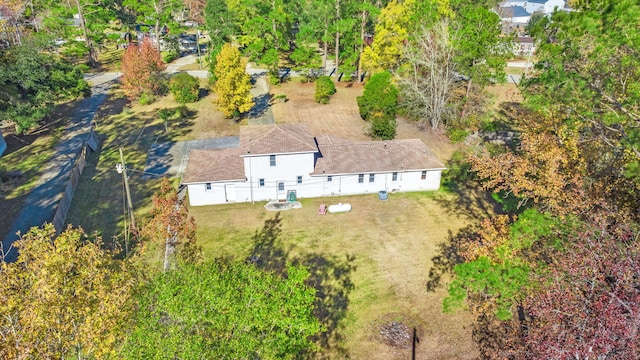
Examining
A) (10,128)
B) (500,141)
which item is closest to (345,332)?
(500,141)

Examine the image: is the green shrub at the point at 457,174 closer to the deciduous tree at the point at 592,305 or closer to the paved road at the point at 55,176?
the deciduous tree at the point at 592,305

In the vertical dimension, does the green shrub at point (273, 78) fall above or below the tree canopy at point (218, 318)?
below

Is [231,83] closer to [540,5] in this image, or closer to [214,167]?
[214,167]

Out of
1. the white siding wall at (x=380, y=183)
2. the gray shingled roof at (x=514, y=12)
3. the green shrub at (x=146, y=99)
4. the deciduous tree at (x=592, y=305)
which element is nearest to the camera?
the deciduous tree at (x=592, y=305)

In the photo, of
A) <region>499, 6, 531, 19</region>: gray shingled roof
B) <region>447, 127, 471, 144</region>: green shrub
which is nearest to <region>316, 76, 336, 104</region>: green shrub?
<region>447, 127, 471, 144</region>: green shrub

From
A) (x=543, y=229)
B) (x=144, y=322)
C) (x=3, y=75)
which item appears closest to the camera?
(x=144, y=322)

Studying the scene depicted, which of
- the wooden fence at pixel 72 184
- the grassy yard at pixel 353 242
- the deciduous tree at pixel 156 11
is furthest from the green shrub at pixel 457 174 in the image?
the deciduous tree at pixel 156 11

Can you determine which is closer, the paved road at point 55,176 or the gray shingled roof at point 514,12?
the paved road at point 55,176

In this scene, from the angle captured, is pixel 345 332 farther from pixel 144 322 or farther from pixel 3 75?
pixel 3 75
